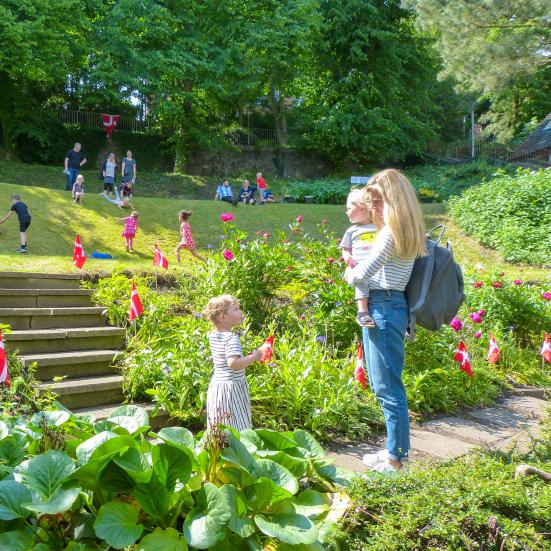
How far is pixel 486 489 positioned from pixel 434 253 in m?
1.56

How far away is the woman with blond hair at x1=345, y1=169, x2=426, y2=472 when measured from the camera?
3.18m

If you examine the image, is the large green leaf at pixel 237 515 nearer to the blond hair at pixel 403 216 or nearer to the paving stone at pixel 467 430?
the blond hair at pixel 403 216

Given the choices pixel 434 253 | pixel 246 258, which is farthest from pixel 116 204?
pixel 434 253

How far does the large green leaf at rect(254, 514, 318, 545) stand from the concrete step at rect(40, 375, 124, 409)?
2996 millimetres

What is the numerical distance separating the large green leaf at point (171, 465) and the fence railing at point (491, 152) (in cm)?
2872

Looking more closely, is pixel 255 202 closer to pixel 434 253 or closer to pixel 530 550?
pixel 434 253

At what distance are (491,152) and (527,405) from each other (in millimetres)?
26551

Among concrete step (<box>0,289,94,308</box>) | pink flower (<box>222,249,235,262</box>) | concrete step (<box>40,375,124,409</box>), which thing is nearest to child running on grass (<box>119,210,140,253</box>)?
concrete step (<box>0,289,94,308</box>)

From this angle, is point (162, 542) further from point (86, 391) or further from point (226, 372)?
point (86, 391)

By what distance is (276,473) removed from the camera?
2020 millimetres

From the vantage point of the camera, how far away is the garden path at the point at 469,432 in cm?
384

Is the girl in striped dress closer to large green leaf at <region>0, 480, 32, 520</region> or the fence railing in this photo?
large green leaf at <region>0, 480, 32, 520</region>

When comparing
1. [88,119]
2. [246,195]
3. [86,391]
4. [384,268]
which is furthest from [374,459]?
[88,119]

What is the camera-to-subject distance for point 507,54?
17.7 metres
